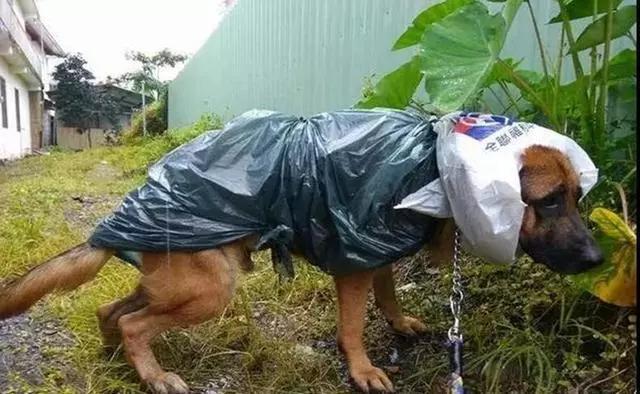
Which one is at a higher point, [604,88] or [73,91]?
[604,88]

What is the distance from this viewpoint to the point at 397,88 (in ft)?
11.7

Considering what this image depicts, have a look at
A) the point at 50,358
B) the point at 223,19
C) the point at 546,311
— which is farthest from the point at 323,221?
the point at 223,19

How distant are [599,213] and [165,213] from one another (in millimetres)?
1541

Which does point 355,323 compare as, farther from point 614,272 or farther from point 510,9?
point 510,9

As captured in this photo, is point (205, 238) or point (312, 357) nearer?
point (205, 238)

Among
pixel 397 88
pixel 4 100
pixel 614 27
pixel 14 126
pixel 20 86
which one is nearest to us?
pixel 614 27

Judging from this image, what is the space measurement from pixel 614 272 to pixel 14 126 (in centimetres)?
2178

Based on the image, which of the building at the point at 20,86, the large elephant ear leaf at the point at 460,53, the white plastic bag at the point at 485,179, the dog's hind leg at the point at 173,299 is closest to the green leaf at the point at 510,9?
the large elephant ear leaf at the point at 460,53

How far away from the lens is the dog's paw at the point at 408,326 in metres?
3.15

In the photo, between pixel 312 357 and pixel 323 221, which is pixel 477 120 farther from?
pixel 312 357

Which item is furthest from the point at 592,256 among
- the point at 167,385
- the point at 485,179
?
the point at 167,385

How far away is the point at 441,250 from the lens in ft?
9.35

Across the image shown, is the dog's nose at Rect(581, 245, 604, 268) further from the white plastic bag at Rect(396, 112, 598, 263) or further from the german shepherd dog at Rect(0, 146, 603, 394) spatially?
the white plastic bag at Rect(396, 112, 598, 263)

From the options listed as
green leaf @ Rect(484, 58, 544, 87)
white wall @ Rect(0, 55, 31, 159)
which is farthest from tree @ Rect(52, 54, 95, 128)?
green leaf @ Rect(484, 58, 544, 87)
